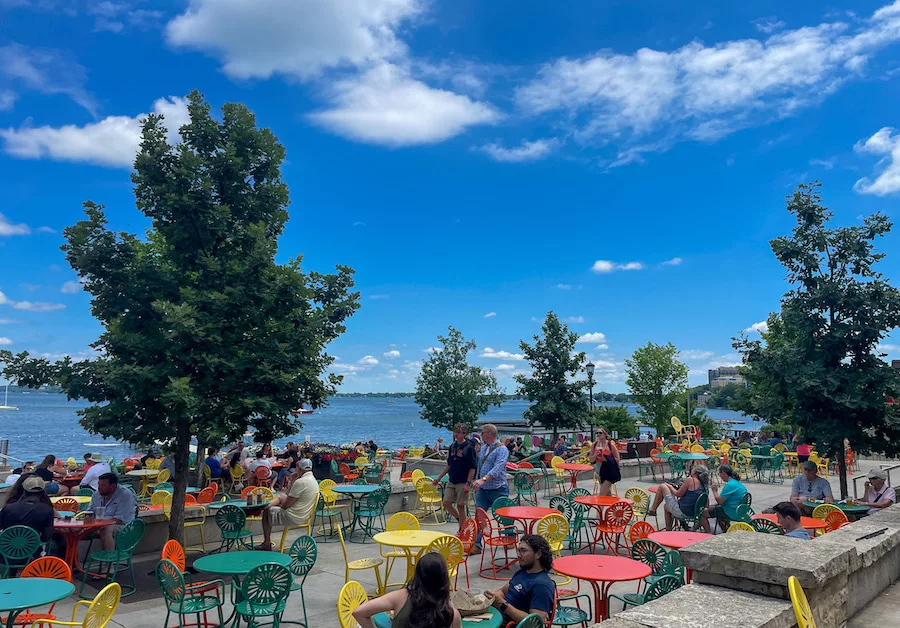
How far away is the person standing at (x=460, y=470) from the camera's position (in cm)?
Answer: 902

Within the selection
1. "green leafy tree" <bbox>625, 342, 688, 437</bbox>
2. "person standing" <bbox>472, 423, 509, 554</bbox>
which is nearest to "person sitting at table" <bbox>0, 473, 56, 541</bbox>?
"person standing" <bbox>472, 423, 509, 554</bbox>

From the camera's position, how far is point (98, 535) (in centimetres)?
805

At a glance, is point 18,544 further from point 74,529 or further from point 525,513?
point 525,513

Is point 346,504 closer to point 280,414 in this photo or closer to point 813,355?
point 280,414

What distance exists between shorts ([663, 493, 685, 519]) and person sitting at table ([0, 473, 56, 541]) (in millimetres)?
Result: 7932

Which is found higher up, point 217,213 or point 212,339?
point 217,213

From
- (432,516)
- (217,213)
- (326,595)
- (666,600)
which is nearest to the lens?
(666,600)

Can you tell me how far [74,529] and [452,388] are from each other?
71.9 ft

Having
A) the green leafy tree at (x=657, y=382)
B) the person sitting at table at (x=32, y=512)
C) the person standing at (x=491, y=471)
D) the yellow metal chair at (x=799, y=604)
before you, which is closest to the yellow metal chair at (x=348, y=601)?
the yellow metal chair at (x=799, y=604)

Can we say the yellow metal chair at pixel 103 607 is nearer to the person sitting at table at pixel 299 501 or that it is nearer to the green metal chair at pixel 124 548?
the green metal chair at pixel 124 548

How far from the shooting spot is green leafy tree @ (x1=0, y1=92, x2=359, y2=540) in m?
7.55

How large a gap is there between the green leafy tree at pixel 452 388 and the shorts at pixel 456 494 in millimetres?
19309

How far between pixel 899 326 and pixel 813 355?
1.32m

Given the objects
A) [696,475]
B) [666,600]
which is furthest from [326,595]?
[696,475]
